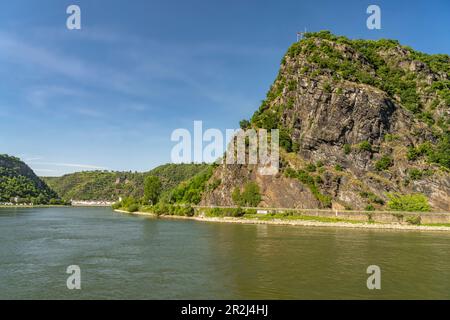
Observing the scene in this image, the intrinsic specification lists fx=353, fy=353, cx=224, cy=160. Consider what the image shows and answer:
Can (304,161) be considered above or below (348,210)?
above

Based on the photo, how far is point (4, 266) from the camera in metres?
31.9

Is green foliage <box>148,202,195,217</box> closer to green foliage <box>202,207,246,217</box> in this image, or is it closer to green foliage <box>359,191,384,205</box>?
green foliage <box>202,207,246,217</box>

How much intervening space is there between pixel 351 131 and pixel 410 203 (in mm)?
29512

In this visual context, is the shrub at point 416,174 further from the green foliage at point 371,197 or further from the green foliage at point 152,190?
the green foliage at point 152,190

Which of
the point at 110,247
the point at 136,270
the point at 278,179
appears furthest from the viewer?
the point at 278,179

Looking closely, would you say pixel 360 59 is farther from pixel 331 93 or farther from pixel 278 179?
pixel 278 179

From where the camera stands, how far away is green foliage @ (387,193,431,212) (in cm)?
8369

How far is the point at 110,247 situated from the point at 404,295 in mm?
32863

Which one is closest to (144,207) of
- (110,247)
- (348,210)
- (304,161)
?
(304,161)

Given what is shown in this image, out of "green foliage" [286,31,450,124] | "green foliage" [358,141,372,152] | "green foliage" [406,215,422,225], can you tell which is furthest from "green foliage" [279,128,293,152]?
"green foliage" [406,215,422,225]

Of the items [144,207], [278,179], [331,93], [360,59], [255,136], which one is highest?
[360,59]

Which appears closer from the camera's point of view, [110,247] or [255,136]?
[110,247]

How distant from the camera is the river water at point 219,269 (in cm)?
2500

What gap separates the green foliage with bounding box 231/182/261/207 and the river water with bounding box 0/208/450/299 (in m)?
48.4
